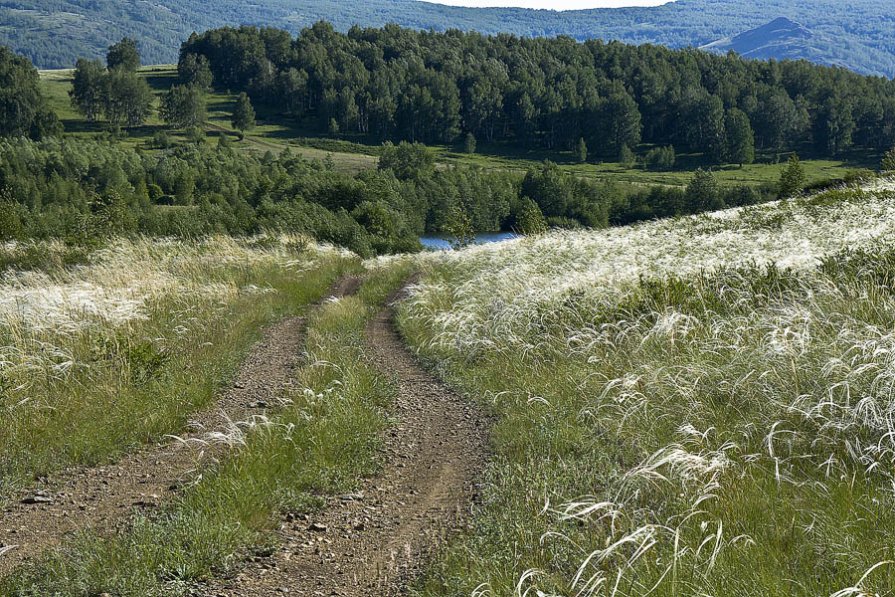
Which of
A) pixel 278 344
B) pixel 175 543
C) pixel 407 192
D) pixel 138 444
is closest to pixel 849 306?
pixel 175 543

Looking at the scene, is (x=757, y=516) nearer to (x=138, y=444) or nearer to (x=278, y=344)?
(x=138, y=444)

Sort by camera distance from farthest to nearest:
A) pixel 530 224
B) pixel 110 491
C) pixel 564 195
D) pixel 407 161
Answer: pixel 407 161
pixel 564 195
pixel 530 224
pixel 110 491

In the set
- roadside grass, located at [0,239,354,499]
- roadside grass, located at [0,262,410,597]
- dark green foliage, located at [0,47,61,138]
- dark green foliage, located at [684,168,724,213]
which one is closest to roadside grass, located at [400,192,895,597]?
roadside grass, located at [0,262,410,597]

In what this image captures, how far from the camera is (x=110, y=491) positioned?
20.1ft

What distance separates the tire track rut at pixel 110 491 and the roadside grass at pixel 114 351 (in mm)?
214

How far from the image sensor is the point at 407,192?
511 feet

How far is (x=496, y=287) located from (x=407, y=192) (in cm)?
14362

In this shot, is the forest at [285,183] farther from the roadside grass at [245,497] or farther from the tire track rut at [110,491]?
the tire track rut at [110,491]

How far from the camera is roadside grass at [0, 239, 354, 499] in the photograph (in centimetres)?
723

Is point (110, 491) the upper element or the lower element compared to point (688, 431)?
lower

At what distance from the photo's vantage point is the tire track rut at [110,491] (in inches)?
211

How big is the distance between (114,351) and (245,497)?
513 cm

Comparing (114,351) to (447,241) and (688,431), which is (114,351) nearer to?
(688,431)

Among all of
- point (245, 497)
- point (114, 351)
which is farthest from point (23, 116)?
point (245, 497)
